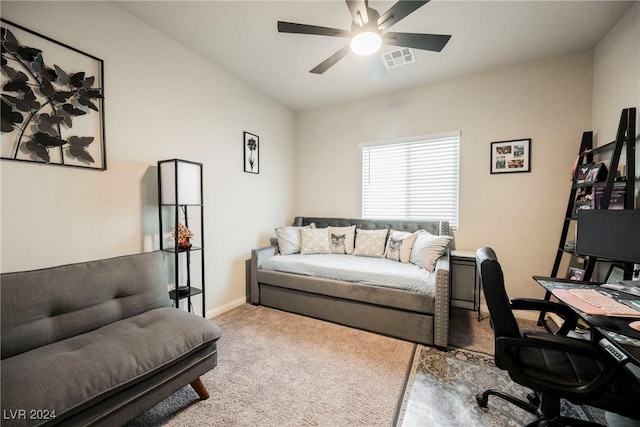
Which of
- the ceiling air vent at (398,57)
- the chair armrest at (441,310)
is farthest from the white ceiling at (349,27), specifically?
the chair armrest at (441,310)

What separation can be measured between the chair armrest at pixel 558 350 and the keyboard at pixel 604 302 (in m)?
0.22

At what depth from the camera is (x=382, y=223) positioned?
3.42 meters

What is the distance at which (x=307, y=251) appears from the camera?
3.28 metres

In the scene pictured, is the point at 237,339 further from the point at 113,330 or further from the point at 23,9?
the point at 23,9

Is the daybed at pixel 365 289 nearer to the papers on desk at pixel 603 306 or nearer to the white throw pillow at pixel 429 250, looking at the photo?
the white throw pillow at pixel 429 250

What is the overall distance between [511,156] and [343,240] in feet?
7.08

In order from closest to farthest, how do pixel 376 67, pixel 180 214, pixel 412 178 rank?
pixel 376 67 → pixel 180 214 → pixel 412 178

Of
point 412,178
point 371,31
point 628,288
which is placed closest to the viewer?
point 628,288

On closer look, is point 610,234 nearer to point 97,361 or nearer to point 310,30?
point 310,30

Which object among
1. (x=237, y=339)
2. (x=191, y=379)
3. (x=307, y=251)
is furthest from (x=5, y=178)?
(x=307, y=251)

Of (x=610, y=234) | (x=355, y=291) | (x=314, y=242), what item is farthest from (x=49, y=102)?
(x=610, y=234)

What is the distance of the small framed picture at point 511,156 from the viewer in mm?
2748

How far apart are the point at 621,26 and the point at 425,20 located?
158 cm

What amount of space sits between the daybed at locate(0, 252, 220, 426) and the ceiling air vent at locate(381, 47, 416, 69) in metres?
2.87
